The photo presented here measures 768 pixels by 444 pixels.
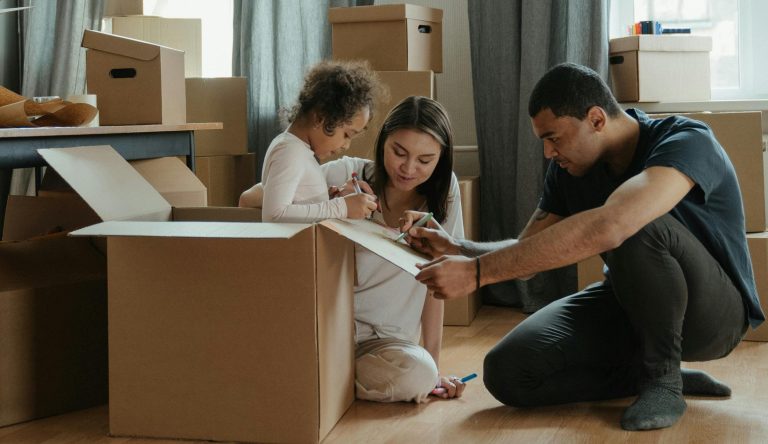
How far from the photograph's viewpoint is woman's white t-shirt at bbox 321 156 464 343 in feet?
7.17

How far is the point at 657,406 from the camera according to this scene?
1870 millimetres

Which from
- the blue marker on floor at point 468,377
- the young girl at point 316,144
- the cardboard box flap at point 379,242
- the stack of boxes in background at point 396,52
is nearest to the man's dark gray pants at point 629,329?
the blue marker on floor at point 468,377

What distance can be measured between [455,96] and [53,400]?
7.08 ft

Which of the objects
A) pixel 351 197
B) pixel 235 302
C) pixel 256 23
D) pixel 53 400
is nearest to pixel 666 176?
pixel 351 197

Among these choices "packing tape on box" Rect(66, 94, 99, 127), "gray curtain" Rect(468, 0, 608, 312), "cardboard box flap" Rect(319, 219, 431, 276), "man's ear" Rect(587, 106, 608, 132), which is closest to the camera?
"cardboard box flap" Rect(319, 219, 431, 276)

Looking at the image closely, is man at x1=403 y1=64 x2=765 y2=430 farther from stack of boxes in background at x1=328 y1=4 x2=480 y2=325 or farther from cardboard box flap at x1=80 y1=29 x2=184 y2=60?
cardboard box flap at x1=80 y1=29 x2=184 y2=60

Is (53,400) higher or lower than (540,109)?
lower

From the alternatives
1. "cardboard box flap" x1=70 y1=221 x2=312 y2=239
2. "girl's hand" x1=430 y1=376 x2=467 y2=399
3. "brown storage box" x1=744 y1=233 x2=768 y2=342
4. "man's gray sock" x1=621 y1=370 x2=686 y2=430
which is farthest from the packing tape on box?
"brown storage box" x1=744 y1=233 x2=768 y2=342

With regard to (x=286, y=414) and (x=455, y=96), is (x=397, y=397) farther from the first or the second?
(x=455, y=96)

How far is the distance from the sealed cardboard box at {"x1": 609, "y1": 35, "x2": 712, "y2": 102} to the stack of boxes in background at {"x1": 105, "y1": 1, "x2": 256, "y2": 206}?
1.41 meters

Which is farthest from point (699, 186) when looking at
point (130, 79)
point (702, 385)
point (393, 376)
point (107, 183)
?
point (130, 79)

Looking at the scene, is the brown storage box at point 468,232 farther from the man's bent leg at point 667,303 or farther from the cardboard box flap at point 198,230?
the cardboard box flap at point 198,230

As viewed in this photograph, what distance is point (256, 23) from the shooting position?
12.1 feet

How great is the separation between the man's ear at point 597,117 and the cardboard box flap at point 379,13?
53.1 inches
